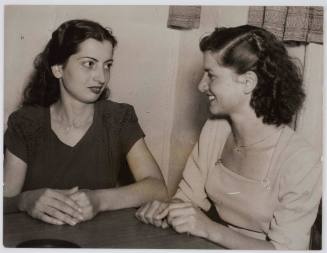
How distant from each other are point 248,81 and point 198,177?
0.32m

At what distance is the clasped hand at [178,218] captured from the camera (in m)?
0.99

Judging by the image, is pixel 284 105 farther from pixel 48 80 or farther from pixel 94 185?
pixel 48 80

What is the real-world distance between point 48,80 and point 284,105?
2.43 ft

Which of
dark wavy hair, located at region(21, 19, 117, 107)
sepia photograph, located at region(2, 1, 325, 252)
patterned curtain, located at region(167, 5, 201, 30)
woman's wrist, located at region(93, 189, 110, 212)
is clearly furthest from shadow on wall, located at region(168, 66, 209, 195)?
woman's wrist, located at region(93, 189, 110, 212)

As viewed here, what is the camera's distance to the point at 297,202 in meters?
1.08

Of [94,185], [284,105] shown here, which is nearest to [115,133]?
[94,185]

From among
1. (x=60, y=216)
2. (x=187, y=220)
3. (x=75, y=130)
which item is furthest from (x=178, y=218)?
(x=75, y=130)

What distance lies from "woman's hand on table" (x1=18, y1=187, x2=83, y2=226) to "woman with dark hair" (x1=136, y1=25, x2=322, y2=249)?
0.16 m

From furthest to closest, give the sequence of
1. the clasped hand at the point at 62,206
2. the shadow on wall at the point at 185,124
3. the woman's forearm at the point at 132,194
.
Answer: the shadow on wall at the point at 185,124 → the woman's forearm at the point at 132,194 → the clasped hand at the point at 62,206

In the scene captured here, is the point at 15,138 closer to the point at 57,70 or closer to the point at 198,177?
the point at 57,70

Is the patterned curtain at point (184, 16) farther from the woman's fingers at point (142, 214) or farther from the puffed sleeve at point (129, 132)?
the woman's fingers at point (142, 214)

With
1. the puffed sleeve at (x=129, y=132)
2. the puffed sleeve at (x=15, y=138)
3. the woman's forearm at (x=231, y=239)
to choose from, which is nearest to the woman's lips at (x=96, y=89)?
the puffed sleeve at (x=129, y=132)

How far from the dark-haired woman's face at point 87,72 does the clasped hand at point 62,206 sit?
0.36 m

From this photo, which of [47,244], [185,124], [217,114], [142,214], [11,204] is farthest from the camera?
[185,124]
